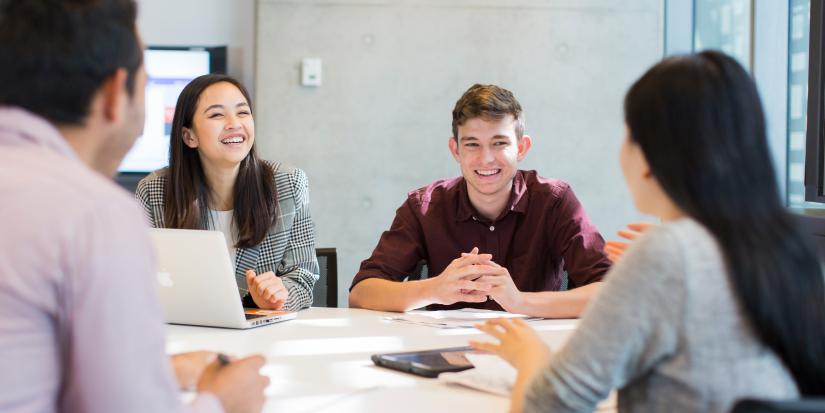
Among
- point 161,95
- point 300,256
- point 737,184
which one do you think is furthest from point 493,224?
point 161,95

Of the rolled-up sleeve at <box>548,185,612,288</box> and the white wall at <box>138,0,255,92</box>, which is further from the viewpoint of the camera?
the white wall at <box>138,0,255,92</box>

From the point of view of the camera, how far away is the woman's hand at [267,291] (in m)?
2.47

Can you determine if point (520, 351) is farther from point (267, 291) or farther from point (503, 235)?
point (503, 235)

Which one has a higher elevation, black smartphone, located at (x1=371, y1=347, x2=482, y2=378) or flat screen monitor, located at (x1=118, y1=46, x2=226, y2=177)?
flat screen monitor, located at (x1=118, y1=46, x2=226, y2=177)

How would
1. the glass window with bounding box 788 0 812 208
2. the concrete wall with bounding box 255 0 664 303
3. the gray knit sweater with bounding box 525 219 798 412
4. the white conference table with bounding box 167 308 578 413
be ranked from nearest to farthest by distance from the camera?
1. the gray knit sweater with bounding box 525 219 798 412
2. the white conference table with bounding box 167 308 578 413
3. the glass window with bounding box 788 0 812 208
4. the concrete wall with bounding box 255 0 664 303

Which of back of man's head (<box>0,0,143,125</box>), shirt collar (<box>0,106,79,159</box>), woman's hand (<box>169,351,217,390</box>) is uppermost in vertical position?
back of man's head (<box>0,0,143,125</box>)

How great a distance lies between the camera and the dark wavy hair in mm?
1111

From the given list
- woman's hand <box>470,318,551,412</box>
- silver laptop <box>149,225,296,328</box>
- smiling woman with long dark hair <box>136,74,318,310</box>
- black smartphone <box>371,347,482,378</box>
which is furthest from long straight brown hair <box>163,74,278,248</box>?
woman's hand <box>470,318,551,412</box>

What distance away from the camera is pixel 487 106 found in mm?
2746

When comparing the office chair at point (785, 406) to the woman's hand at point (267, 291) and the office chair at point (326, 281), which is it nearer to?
the woman's hand at point (267, 291)

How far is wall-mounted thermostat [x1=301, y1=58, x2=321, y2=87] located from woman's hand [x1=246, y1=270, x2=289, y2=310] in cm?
216

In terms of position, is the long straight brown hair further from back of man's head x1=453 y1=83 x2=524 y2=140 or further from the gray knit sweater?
the gray knit sweater

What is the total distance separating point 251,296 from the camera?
2637 mm

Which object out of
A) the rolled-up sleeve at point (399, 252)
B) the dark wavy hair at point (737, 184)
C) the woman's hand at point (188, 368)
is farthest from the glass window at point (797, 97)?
the woman's hand at point (188, 368)
